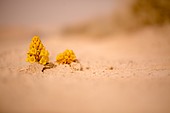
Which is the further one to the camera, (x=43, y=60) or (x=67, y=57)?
(x=67, y=57)

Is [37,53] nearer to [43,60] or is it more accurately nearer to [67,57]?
[43,60]

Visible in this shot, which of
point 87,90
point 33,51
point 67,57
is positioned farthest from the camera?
point 67,57

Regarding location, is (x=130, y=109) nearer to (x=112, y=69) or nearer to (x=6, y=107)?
(x=6, y=107)

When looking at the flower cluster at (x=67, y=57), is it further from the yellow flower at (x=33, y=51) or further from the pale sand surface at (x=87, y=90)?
the yellow flower at (x=33, y=51)

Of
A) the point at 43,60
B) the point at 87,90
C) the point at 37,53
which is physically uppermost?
the point at 37,53

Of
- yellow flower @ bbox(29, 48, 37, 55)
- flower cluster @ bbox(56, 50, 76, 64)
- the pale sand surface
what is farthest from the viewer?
flower cluster @ bbox(56, 50, 76, 64)

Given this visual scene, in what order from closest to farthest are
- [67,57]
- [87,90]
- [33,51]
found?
1. [87,90]
2. [33,51]
3. [67,57]

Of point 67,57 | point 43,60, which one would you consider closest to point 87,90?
point 43,60

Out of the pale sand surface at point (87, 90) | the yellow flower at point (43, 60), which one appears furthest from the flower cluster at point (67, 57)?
the yellow flower at point (43, 60)

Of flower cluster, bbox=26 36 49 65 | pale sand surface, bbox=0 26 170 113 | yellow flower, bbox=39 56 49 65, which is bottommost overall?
pale sand surface, bbox=0 26 170 113

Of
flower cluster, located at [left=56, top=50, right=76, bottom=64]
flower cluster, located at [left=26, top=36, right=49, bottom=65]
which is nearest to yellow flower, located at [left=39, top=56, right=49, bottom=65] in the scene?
flower cluster, located at [left=26, top=36, right=49, bottom=65]

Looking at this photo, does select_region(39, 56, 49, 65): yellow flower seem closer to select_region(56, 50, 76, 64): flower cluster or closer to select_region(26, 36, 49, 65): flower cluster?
select_region(26, 36, 49, 65): flower cluster

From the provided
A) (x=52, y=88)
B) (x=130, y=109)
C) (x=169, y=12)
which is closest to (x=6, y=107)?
(x=52, y=88)
